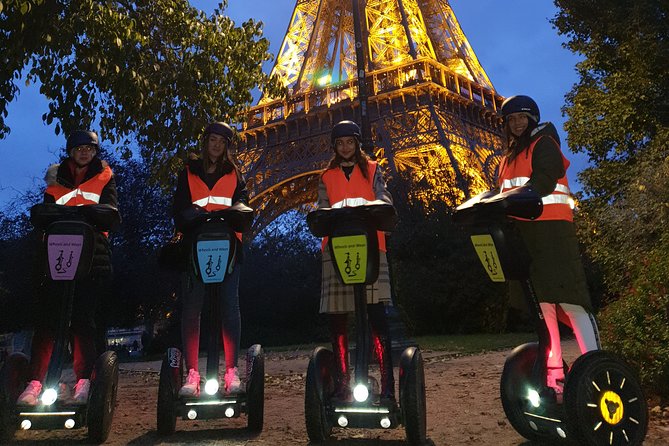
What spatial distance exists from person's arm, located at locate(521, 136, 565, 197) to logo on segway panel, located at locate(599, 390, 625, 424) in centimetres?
107

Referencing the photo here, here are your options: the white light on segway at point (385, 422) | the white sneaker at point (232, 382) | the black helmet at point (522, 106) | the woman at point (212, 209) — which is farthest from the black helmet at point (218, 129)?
the white light on segway at point (385, 422)

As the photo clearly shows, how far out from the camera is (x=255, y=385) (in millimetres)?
3838

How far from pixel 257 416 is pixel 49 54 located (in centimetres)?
489

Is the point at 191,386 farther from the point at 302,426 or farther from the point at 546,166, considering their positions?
the point at 546,166

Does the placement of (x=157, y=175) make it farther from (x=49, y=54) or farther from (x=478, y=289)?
(x=478, y=289)

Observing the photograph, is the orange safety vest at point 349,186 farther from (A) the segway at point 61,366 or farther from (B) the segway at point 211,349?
(A) the segway at point 61,366

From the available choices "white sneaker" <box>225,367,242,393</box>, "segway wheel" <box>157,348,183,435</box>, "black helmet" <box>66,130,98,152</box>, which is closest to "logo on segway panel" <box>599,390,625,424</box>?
"white sneaker" <box>225,367,242,393</box>

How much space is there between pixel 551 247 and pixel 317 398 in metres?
1.57

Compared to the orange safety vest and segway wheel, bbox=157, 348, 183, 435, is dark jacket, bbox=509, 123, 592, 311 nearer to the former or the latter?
the orange safety vest

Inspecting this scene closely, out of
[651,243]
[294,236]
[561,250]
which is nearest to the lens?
[561,250]

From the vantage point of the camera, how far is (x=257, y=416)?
3.96m

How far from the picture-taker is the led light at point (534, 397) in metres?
3.14

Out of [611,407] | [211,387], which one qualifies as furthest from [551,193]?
[211,387]

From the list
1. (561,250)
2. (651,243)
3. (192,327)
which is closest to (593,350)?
(561,250)
